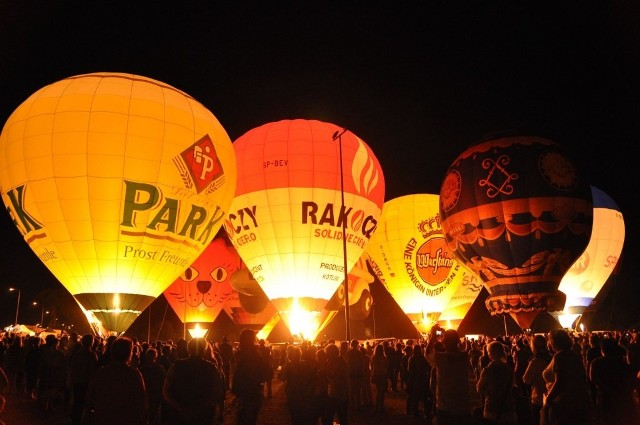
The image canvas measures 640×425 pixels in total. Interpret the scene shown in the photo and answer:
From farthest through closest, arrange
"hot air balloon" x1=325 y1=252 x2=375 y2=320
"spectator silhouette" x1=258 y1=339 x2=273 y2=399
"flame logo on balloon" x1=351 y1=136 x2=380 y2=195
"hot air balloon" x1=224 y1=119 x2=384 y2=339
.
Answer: "hot air balloon" x1=325 y1=252 x2=375 y2=320 < "flame logo on balloon" x1=351 y1=136 x2=380 y2=195 < "hot air balloon" x1=224 y1=119 x2=384 y2=339 < "spectator silhouette" x1=258 y1=339 x2=273 y2=399

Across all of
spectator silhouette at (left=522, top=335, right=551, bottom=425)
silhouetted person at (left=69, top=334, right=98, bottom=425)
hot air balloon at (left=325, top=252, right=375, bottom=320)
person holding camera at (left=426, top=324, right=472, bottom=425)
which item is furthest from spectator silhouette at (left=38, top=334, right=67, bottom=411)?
hot air balloon at (left=325, top=252, right=375, bottom=320)

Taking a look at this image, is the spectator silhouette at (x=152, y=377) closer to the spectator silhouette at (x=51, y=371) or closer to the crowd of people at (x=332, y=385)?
the crowd of people at (x=332, y=385)

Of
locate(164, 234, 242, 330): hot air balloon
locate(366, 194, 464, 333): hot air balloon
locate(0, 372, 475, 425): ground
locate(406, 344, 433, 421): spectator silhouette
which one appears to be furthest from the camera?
locate(164, 234, 242, 330): hot air balloon

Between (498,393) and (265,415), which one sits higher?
(498,393)

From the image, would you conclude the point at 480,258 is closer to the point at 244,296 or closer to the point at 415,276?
the point at 415,276

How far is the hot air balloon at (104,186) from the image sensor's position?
39.8 feet

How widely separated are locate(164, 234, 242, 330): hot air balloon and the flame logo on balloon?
10194 millimetres

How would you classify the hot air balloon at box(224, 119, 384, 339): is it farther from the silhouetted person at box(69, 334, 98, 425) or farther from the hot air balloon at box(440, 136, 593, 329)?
the silhouetted person at box(69, 334, 98, 425)

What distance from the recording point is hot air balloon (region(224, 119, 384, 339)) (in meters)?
16.3

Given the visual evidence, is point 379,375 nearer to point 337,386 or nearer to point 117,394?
point 337,386

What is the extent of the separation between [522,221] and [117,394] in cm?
1402

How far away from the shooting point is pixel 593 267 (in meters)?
25.3

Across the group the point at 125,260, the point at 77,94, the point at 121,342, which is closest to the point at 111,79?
the point at 77,94

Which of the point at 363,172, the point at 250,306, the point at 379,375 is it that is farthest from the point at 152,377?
the point at 250,306
